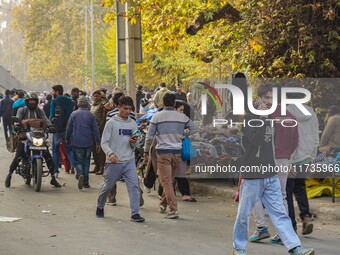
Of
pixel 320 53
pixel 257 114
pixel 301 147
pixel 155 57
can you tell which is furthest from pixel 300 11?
pixel 155 57

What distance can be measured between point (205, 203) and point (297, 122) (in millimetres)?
4238

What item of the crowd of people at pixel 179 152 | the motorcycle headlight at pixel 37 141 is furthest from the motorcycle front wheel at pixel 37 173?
the crowd of people at pixel 179 152

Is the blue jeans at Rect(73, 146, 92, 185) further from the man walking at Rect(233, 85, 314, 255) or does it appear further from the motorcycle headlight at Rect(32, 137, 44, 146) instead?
the man walking at Rect(233, 85, 314, 255)

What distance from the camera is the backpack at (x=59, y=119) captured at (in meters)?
18.1

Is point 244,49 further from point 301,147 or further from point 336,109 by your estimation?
point 301,147

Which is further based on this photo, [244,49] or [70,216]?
[244,49]

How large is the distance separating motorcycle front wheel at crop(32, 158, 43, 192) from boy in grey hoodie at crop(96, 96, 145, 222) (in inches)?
135

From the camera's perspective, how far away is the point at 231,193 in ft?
49.1

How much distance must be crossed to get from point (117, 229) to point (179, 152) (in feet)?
5.98

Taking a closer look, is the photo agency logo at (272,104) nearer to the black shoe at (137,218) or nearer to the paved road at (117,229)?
the paved road at (117,229)

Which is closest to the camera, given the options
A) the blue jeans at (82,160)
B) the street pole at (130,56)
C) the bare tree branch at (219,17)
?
the blue jeans at (82,160)

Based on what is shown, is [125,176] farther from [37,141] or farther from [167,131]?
[37,141]

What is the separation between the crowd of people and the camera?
9.28m

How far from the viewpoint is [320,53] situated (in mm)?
15320
